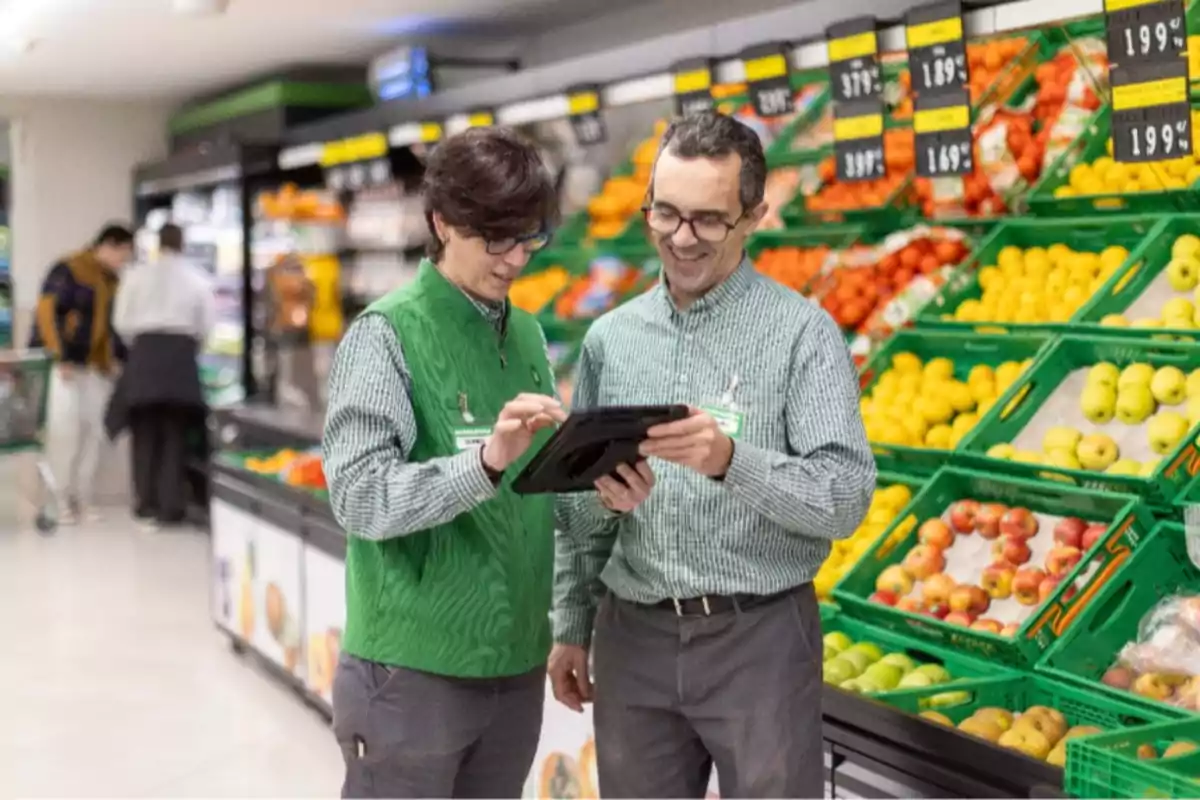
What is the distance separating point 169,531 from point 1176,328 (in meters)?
7.83

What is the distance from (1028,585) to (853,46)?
1.65m

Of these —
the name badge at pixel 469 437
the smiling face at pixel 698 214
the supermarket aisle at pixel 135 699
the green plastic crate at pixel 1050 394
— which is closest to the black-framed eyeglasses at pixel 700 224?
the smiling face at pixel 698 214

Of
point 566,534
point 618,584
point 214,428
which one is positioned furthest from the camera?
point 214,428

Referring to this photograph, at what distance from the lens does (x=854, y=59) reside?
Result: 4.25 metres

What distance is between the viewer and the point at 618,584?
97.3 inches

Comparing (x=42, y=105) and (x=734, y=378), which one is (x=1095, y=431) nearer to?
(x=734, y=378)

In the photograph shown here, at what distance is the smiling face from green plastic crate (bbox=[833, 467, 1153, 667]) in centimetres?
124

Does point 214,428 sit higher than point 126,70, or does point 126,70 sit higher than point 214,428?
point 126,70

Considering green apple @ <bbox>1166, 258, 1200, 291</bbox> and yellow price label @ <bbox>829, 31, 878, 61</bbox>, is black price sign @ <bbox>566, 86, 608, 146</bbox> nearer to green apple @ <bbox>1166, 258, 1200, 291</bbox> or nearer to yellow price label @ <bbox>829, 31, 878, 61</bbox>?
yellow price label @ <bbox>829, 31, 878, 61</bbox>

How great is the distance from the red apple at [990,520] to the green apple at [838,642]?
1.50ft

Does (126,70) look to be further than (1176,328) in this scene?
Yes

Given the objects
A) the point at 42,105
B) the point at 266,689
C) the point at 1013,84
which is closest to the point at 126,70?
the point at 42,105

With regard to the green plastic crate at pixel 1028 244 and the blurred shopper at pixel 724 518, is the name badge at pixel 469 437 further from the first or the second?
the green plastic crate at pixel 1028 244

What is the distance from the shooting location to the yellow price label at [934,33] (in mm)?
3881
